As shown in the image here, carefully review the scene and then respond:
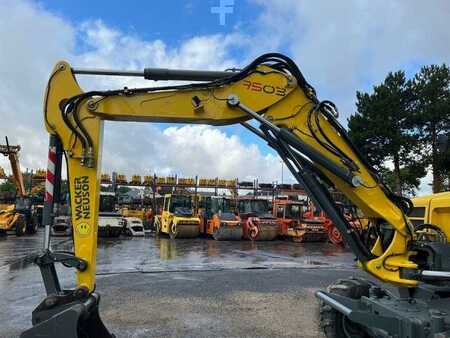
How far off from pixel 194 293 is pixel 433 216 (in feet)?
15.3

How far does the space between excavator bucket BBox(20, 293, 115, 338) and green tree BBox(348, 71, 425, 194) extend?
32588mm

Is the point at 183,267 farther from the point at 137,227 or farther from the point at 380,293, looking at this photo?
the point at 137,227

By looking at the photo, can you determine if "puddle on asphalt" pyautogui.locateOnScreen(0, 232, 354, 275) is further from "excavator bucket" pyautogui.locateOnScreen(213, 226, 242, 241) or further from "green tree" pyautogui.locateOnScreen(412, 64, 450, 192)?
"green tree" pyautogui.locateOnScreen(412, 64, 450, 192)

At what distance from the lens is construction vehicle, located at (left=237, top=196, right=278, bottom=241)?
957 inches

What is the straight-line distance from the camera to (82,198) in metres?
4.81

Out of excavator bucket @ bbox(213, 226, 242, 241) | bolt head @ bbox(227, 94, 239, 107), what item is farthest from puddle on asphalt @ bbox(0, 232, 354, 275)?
bolt head @ bbox(227, 94, 239, 107)

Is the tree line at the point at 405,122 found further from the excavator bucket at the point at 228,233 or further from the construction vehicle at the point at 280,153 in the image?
the construction vehicle at the point at 280,153

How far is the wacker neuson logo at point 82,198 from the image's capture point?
476 cm

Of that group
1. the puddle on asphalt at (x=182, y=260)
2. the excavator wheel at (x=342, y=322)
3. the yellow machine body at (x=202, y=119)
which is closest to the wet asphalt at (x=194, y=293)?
the puddle on asphalt at (x=182, y=260)

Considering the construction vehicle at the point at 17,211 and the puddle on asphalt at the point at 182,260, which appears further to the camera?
the construction vehicle at the point at 17,211

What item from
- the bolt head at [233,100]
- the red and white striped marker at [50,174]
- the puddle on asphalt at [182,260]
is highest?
the bolt head at [233,100]

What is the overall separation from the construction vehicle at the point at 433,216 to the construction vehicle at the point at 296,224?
59.0ft

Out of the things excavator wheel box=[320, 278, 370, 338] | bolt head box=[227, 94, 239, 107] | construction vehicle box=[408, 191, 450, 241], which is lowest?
excavator wheel box=[320, 278, 370, 338]

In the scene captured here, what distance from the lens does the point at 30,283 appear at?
969 cm
